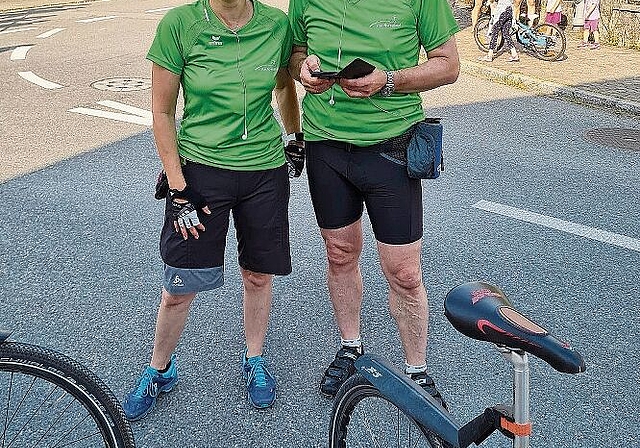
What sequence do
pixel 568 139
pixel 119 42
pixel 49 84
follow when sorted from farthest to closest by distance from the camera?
pixel 119 42
pixel 49 84
pixel 568 139

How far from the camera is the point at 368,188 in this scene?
317 centimetres

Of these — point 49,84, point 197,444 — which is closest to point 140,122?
point 49,84

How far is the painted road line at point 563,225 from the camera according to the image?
5391 millimetres

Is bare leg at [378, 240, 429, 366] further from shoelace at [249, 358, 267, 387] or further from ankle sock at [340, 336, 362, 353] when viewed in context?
shoelace at [249, 358, 267, 387]

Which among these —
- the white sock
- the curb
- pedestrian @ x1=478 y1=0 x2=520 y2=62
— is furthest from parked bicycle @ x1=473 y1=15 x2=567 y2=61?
the white sock

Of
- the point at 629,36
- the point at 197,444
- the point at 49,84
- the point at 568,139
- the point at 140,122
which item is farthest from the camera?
the point at 629,36

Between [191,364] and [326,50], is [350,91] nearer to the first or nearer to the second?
[326,50]

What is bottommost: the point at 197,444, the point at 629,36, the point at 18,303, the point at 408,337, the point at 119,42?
the point at 119,42

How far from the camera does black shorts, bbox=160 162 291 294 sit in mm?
3160

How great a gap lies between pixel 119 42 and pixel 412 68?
13.1 m

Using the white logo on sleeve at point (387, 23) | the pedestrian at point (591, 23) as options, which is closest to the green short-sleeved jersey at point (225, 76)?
the white logo on sleeve at point (387, 23)

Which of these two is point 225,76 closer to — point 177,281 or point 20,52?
point 177,281

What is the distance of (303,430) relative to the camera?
3.39 metres

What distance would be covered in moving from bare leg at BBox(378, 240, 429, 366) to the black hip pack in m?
0.31
